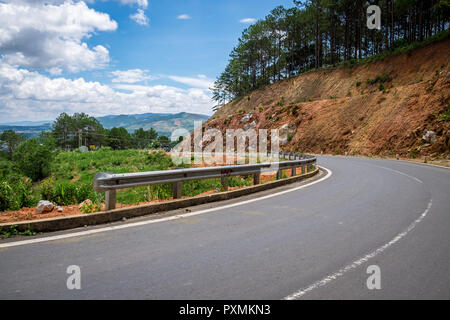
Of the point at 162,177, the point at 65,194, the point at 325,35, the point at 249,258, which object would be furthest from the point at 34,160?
the point at 325,35

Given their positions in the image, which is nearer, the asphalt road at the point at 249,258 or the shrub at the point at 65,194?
the asphalt road at the point at 249,258

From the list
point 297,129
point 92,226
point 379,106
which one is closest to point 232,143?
point 297,129

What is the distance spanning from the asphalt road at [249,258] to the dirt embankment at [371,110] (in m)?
22.6

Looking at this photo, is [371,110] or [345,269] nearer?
[345,269]

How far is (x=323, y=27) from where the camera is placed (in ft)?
179

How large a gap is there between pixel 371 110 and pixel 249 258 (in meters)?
34.9

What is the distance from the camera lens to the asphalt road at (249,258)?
123 inches

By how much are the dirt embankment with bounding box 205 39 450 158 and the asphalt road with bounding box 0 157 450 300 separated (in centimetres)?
2263

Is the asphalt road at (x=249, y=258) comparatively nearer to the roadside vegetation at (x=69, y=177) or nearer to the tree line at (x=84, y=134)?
the roadside vegetation at (x=69, y=177)

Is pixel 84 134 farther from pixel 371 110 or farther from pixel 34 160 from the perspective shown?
pixel 371 110

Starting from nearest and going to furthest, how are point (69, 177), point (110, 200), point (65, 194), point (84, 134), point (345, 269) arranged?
point (345, 269) → point (110, 200) → point (65, 194) → point (69, 177) → point (84, 134)

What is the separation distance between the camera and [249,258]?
157 inches

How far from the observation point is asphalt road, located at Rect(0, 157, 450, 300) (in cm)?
312

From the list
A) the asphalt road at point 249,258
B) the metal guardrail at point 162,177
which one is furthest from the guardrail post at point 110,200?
the asphalt road at point 249,258
